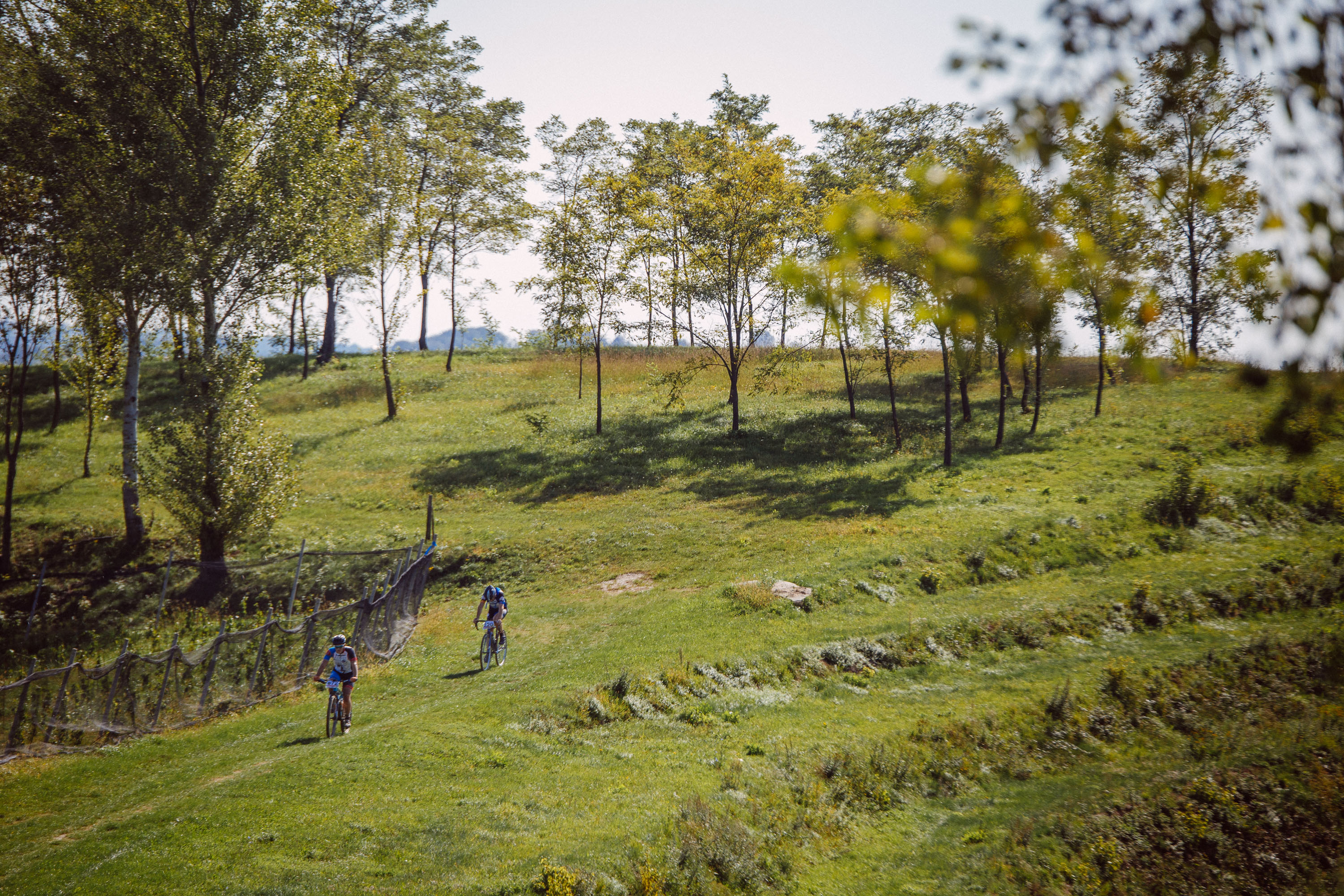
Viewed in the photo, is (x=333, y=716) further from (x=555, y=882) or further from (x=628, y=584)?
(x=628, y=584)

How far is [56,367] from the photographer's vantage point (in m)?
37.2

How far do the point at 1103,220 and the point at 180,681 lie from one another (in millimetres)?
22940

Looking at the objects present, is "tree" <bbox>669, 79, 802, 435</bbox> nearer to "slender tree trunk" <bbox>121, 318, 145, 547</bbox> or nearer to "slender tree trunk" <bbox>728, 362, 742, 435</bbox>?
"slender tree trunk" <bbox>728, 362, 742, 435</bbox>

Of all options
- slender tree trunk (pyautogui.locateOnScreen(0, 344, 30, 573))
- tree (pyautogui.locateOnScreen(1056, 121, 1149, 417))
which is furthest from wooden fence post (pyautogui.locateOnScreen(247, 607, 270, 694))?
tree (pyautogui.locateOnScreen(1056, 121, 1149, 417))

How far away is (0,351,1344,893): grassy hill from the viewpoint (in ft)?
34.6

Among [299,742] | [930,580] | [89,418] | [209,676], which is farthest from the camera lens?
[89,418]

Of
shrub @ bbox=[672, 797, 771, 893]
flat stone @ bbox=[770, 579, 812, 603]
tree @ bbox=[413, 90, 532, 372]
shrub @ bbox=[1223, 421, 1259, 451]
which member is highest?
tree @ bbox=[413, 90, 532, 372]

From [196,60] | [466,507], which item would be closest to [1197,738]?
[466,507]

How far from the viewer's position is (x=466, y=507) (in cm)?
3719

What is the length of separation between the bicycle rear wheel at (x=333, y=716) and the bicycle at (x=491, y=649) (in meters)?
5.06

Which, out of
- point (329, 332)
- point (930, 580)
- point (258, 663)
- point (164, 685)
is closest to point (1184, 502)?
point (930, 580)

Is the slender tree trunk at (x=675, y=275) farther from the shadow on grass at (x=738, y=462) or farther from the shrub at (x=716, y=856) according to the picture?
the shrub at (x=716, y=856)

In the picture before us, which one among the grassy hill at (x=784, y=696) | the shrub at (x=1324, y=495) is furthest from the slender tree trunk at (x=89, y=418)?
the shrub at (x=1324, y=495)

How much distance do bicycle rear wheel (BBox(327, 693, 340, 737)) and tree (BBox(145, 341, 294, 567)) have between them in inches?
616
